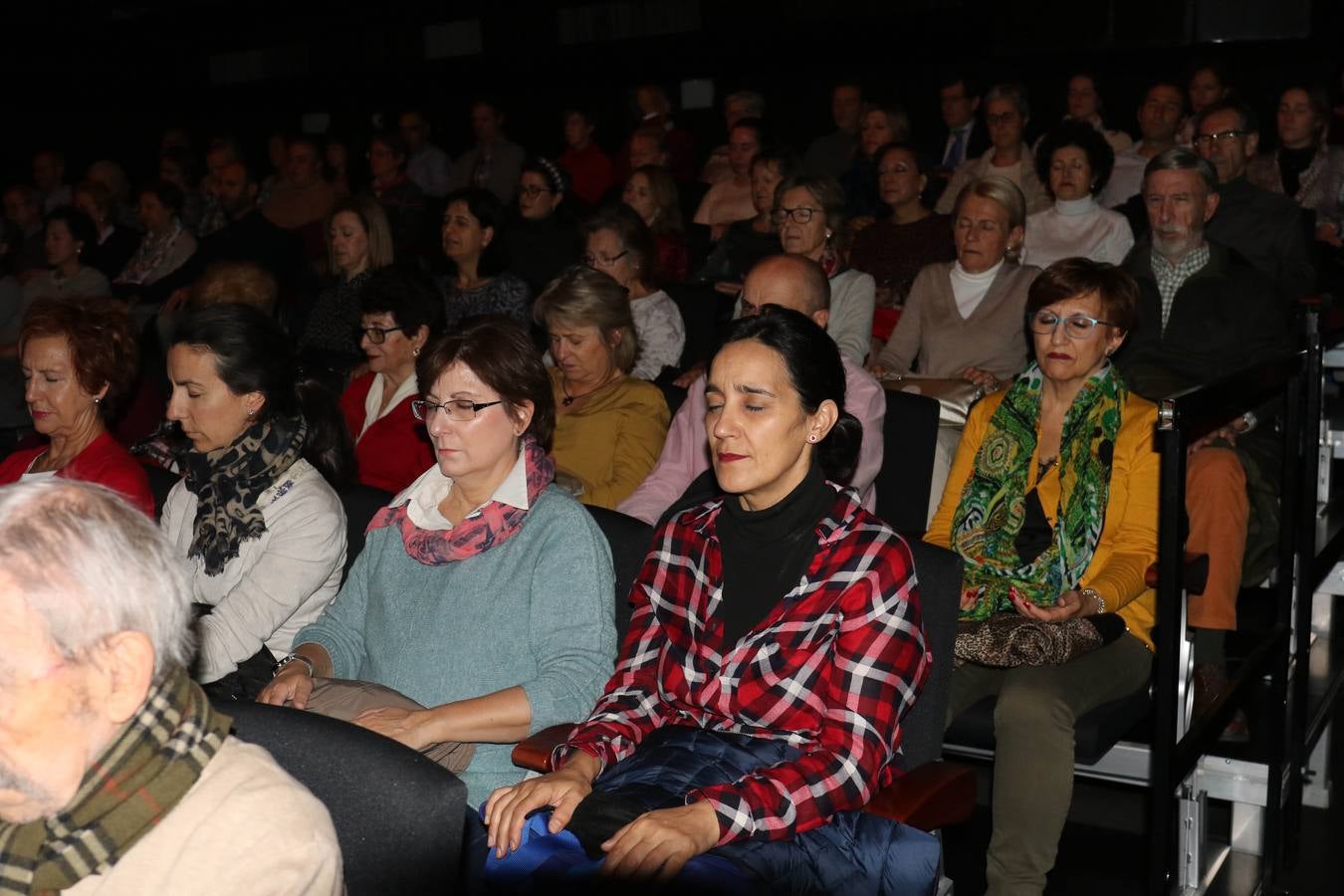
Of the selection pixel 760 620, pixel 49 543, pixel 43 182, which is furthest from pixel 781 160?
pixel 43 182

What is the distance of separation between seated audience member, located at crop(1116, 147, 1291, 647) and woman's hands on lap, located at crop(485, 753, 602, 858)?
78.2 inches

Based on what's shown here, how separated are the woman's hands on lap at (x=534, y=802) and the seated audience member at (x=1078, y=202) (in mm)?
3309

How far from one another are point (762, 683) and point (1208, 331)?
226cm

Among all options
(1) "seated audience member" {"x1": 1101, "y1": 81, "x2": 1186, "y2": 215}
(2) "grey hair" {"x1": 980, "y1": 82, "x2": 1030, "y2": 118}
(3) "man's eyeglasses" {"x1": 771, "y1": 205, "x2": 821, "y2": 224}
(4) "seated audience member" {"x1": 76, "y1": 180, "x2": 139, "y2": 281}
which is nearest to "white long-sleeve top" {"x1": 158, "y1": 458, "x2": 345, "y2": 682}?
(3) "man's eyeglasses" {"x1": 771, "y1": 205, "x2": 821, "y2": 224}

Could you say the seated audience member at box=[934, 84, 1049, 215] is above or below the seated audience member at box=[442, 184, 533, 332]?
above

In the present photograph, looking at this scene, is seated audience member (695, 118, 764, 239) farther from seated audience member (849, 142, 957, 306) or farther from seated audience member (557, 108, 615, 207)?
seated audience member (557, 108, 615, 207)

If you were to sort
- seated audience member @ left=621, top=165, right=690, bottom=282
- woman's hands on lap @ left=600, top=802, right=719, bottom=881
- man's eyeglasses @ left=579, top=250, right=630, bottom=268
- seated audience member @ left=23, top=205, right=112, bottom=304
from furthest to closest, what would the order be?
seated audience member @ left=23, top=205, right=112, bottom=304 < seated audience member @ left=621, top=165, right=690, bottom=282 < man's eyeglasses @ left=579, top=250, right=630, bottom=268 < woman's hands on lap @ left=600, top=802, right=719, bottom=881

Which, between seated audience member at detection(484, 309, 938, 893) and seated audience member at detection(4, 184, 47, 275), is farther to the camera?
seated audience member at detection(4, 184, 47, 275)

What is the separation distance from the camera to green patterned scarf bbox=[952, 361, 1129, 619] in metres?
2.76

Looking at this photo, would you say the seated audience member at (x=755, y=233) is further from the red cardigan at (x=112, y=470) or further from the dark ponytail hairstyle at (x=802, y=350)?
the dark ponytail hairstyle at (x=802, y=350)

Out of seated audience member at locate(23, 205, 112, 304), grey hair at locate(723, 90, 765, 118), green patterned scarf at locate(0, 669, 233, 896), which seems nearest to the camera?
green patterned scarf at locate(0, 669, 233, 896)

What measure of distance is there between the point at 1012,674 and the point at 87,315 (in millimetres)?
2238

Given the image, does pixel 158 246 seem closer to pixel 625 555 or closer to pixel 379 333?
pixel 379 333

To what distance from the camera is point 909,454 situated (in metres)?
3.22
